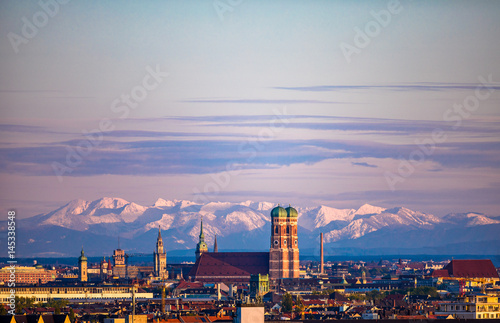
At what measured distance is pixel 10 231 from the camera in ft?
180

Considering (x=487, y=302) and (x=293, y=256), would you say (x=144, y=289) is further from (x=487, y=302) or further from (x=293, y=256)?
(x=487, y=302)

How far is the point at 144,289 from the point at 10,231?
10565 centimetres

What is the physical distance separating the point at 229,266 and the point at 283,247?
36.8ft

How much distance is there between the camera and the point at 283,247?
18712cm

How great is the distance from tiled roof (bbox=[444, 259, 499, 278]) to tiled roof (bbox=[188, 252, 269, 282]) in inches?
→ 1049

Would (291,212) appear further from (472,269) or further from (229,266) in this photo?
(472,269)

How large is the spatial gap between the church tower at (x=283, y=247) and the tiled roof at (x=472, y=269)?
22.5 m

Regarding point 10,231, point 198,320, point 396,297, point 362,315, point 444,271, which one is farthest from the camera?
point 444,271

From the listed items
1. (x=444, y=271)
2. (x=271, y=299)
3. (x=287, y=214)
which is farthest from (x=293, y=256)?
(x=271, y=299)

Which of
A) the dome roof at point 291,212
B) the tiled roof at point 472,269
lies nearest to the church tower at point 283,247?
the dome roof at point 291,212

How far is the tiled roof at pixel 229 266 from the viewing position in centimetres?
19212

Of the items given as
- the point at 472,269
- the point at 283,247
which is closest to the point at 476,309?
the point at 283,247

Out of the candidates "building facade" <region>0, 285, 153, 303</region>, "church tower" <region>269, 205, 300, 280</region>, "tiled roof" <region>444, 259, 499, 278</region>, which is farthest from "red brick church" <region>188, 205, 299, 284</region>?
"building facade" <region>0, 285, 153, 303</region>

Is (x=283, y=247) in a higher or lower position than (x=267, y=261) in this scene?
higher
